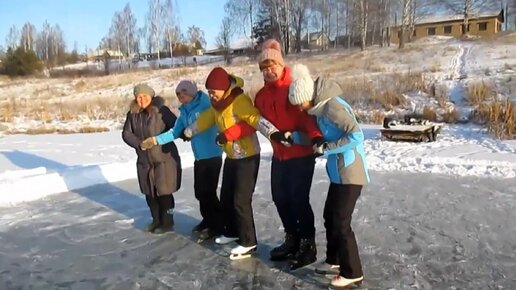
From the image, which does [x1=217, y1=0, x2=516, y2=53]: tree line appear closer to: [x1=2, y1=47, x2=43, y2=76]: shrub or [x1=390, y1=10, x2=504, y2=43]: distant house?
[x1=390, y1=10, x2=504, y2=43]: distant house

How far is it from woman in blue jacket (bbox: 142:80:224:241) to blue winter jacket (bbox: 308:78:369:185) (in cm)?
123

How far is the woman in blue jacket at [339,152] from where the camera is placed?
296 cm

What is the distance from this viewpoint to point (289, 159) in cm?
339

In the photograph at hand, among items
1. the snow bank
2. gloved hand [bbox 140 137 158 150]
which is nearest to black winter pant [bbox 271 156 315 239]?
gloved hand [bbox 140 137 158 150]

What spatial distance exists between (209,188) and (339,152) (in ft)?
4.91

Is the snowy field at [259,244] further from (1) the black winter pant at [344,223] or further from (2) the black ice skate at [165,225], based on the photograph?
(1) the black winter pant at [344,223]

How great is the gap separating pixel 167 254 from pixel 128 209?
4.87 ft

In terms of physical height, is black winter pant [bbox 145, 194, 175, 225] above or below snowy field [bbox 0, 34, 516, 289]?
above

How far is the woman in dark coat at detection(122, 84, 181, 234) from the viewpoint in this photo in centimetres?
434

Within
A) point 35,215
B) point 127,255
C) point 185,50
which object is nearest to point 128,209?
point 35,215

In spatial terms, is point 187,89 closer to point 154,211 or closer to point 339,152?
point 154,211

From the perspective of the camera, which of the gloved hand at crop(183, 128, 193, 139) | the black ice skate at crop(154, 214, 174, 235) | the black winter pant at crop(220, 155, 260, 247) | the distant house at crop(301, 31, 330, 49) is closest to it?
the black winter pant at crop(220, 155, 260, 247)

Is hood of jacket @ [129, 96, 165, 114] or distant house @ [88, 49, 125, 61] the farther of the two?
distant house @ [88, 49, 125, 61]

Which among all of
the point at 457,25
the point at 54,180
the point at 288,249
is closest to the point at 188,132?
the point at 288,249
